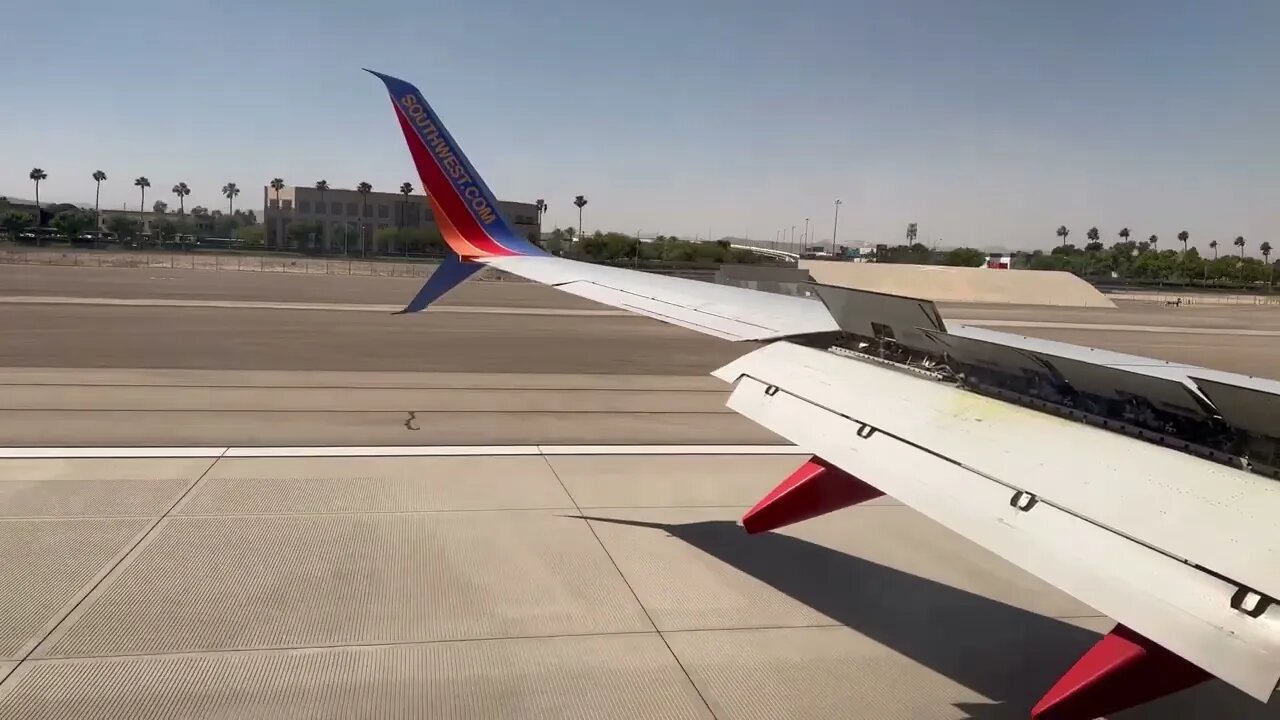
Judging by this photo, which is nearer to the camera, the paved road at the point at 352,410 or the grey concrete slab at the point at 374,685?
the grey concrete slab at the point at 374,685

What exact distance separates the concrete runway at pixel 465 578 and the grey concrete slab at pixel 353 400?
90 mm

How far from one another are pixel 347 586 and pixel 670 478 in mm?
4147

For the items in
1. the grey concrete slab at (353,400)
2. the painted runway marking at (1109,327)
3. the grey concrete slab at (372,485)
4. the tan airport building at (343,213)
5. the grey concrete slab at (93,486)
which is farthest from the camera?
the tan airport building at (343,213)

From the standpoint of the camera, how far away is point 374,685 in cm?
494

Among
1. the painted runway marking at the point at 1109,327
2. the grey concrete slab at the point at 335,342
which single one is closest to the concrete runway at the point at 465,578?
the grey concrete slab at the point at 335,342

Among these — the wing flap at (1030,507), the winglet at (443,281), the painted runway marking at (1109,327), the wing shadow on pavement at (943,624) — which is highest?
the winglet at (443,281)

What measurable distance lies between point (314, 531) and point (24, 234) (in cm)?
10453

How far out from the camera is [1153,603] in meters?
2.78

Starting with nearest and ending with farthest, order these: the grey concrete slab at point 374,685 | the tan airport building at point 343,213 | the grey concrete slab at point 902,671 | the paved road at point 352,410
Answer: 1. the grey concrete slab at point 374,685
2. the grey concrete slab at point 902,671
3. the paved road at point 352,410
4. the tan airport building at point 343,213

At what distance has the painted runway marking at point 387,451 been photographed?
979 cm

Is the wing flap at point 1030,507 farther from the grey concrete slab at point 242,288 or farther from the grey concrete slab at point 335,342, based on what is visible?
the grey concrete slab at point 242,288

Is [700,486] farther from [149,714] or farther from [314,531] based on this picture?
[149,714]

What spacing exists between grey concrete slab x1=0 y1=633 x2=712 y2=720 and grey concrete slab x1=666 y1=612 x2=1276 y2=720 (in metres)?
0.31

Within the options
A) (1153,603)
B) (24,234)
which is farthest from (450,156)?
(24,234)
